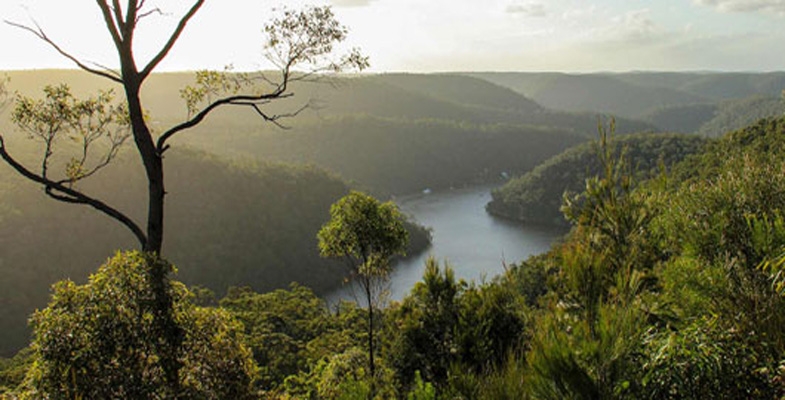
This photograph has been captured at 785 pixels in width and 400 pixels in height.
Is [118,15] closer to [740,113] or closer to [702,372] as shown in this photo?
[702,372]

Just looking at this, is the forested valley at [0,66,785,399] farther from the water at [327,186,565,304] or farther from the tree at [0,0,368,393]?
the water at [327,186,565,304]

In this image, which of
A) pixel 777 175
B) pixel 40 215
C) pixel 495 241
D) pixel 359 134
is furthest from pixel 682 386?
pixel 359 134

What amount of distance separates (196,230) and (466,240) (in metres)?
33.8

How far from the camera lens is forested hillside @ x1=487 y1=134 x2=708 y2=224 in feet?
265

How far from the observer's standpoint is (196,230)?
192ft

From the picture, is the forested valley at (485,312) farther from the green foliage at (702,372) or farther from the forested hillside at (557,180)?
the forested hillside at (557,180)

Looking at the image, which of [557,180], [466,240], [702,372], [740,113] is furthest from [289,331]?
[740,113]

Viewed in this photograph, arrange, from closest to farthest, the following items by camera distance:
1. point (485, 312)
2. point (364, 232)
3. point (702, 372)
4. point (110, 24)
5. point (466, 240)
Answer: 1. point (702, 372)
2. point (110, 24)
3. point (485, 312)
4. point (364, 232)
5. point (466, 240)

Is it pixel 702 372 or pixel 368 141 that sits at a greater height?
pixel 702 372

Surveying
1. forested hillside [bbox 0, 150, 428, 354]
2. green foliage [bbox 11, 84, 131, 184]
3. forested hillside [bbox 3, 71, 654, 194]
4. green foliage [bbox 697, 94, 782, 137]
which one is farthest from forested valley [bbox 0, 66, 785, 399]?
green foliage [bbox 697, 94, 782, 137]

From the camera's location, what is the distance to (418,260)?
63.2 meters

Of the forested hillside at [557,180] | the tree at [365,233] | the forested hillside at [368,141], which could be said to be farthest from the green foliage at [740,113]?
the tree at [365,233]

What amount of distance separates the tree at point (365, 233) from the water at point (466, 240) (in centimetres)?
3614

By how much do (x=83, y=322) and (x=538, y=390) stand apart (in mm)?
3086
